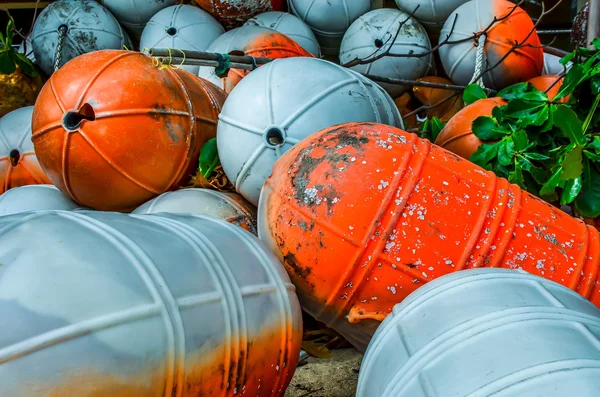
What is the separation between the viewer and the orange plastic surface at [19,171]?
2.99 meters

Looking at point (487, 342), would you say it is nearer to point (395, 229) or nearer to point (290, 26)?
point (395, 229)

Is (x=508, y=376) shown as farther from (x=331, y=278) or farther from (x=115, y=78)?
(x=115, y=78)

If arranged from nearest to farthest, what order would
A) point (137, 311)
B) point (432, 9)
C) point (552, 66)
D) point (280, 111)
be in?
1. point (137, 311)
2. point (280, 111)
3. point (552, 66)
4. point (432, 9)

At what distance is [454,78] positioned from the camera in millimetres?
4055

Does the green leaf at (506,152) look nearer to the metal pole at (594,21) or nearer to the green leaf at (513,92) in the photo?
the green leaf at (513,92)

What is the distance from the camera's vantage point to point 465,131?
2.65 metres

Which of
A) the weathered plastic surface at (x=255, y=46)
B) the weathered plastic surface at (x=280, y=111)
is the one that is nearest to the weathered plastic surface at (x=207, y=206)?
the weathered plastic surface at (x=280, y=111)

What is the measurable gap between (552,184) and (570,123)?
25 centimetres

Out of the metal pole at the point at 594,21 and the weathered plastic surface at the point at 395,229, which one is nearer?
the weathered plastic surface at the point at 395,229

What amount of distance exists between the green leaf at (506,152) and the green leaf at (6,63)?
3243 mm

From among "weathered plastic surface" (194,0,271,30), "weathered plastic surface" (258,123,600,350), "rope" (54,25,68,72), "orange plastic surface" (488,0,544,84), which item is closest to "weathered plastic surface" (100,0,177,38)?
"weathered plastic surface" (194,0,271,30)

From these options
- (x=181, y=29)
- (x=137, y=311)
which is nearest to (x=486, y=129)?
(x=137, y=311)

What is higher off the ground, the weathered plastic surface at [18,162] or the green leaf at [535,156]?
the green leaf at [535,156]

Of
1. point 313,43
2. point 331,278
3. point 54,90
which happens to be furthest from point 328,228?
point 313,43
